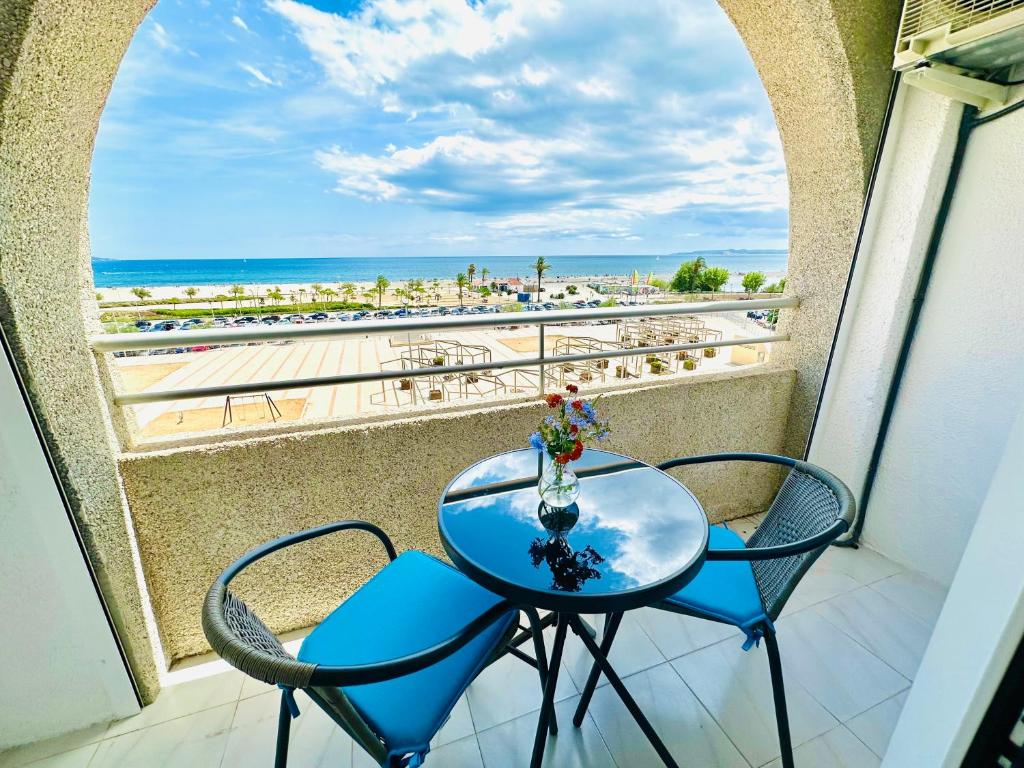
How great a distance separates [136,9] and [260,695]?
2223mm

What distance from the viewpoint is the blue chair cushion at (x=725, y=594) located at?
112cm

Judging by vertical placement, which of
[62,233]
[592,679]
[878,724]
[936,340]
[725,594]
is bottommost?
[878,724]

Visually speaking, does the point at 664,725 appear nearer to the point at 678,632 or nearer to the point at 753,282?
the point at 678,632

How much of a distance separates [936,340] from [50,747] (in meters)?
3.74

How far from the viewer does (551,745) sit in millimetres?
1280

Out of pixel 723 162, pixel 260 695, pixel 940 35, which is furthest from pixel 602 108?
pixel 260 695

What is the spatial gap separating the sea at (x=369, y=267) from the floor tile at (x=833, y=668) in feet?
130

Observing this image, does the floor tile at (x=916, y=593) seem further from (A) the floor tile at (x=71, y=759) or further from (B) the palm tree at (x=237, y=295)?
(B) the palm tree at (x=237, y=295)

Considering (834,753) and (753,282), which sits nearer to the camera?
(834,753)

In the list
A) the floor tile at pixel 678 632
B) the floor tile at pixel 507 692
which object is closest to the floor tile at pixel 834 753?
the floor tile at pixel 678 632

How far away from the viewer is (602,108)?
28.3 metres

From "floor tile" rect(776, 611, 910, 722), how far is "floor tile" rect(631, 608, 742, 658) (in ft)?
0.67

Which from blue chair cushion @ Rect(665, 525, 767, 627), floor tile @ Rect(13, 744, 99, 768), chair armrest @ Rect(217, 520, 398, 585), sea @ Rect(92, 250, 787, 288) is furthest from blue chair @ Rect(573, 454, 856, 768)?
sea @ Rect(92, 250, 787, 288)

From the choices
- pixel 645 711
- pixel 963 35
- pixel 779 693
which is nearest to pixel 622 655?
pixel 645 711
